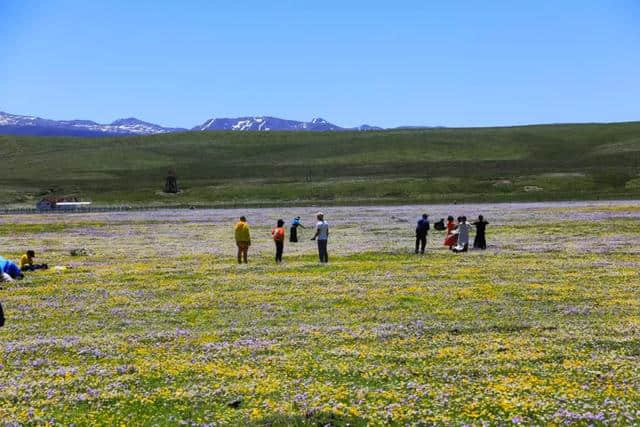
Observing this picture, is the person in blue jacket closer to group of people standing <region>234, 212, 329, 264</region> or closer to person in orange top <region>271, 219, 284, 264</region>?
group of people standing <region>234, 212, 329, 264</region>

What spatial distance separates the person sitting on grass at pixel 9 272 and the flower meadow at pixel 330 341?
0.48 m

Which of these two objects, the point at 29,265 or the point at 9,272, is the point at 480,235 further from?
the point at 9,272

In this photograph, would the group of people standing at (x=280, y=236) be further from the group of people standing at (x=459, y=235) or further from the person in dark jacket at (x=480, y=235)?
the person in dark jacket at (x=480, y=235)

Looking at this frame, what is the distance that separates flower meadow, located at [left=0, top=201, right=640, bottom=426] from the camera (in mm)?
12344

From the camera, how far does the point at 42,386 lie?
1415cm

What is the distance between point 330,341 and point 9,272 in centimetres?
2008

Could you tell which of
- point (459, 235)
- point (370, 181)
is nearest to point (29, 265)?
point (459, 235)

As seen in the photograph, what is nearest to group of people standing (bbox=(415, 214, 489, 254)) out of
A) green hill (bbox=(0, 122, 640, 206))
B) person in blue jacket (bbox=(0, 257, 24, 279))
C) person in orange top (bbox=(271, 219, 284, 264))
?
person in orange top (bbox=(271, 219, 284, 264))

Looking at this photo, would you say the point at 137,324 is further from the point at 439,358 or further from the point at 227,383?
the point at 439,358

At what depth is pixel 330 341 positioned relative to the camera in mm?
17438

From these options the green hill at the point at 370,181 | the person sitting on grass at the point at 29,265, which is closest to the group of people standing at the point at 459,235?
the person sitting on grass at the point at 29,265

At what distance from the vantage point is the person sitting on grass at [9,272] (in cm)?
2959

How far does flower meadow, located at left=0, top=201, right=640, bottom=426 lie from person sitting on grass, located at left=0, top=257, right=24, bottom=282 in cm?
48

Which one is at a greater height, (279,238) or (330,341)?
(279,238)
